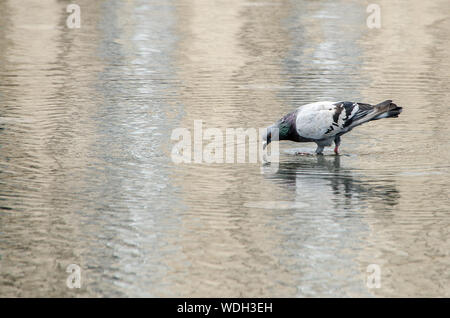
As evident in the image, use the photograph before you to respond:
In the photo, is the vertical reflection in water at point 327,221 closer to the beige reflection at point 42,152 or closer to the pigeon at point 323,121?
the pigeon at point 323,121

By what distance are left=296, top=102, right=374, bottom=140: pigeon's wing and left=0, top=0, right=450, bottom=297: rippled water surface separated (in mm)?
324

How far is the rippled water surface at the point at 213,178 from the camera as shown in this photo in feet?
26.7

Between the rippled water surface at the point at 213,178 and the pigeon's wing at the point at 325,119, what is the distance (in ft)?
1.06

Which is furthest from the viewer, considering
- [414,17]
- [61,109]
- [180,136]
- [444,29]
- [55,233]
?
[414,17]

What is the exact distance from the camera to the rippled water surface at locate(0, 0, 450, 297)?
814cm

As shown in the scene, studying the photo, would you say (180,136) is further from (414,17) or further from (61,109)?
(414,17)

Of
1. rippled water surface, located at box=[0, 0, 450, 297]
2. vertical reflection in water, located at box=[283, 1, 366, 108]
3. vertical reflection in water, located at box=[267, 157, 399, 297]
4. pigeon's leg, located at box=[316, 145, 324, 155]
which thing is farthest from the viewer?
vertical reflection in water, located at box=[283, 1, 366, 108]

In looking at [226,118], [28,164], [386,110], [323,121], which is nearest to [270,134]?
[323,121]

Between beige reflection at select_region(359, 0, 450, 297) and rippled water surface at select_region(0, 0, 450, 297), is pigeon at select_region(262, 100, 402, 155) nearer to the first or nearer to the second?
rippled water surface at select_region(0, 0, 450, 297)

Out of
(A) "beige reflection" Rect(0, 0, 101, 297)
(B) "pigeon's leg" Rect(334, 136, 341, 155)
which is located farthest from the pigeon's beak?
(A) "beige reflection" Rect(0, 0, 101, 297)

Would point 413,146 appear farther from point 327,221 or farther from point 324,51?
point 324,51

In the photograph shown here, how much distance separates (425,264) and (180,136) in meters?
5.60
